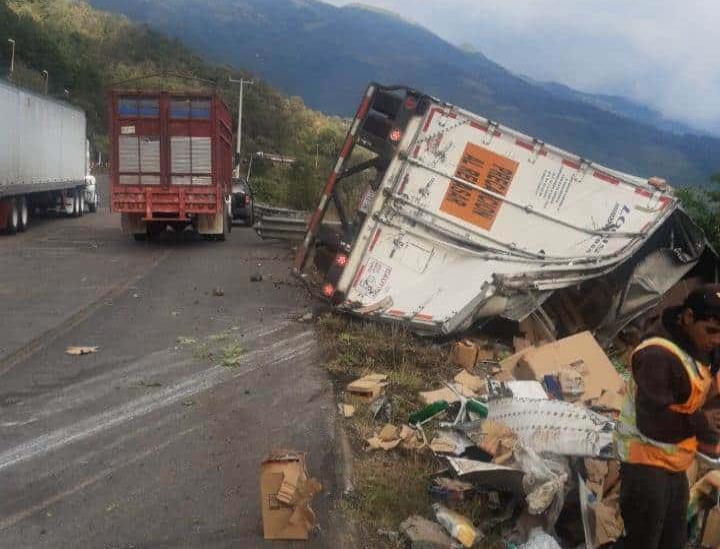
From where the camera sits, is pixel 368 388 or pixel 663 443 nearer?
pixel 663 443

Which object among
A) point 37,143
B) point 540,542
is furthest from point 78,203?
point 540,542

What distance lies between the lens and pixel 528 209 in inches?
348

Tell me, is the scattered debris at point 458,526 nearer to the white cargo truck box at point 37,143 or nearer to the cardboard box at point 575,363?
the cardboard box at point 575,363

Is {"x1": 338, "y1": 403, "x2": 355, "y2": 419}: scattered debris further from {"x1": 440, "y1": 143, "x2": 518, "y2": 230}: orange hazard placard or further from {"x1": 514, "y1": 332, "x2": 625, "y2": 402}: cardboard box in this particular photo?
{"x1": 440, "y1": 143, "x2": 518, "y2": 230}: orange hazard placard

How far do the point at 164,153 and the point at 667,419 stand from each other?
1475cm

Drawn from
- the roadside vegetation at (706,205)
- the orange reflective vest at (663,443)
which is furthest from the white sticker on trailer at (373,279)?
the orange reflective vest at (663,443)

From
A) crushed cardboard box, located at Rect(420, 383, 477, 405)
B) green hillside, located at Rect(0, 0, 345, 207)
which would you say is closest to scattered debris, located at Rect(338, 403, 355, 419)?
crushed cardboard box, located at Rect(420, 383, 477, 405)

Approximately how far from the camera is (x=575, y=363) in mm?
6875

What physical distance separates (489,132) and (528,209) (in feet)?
3.23

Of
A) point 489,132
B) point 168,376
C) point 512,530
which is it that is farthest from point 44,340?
point 512,530

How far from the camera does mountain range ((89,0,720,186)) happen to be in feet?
129

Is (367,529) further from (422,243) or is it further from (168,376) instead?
(422,243)

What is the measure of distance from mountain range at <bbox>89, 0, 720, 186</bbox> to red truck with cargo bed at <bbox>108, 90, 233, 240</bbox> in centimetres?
379

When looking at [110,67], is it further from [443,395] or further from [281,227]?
[443,395]
